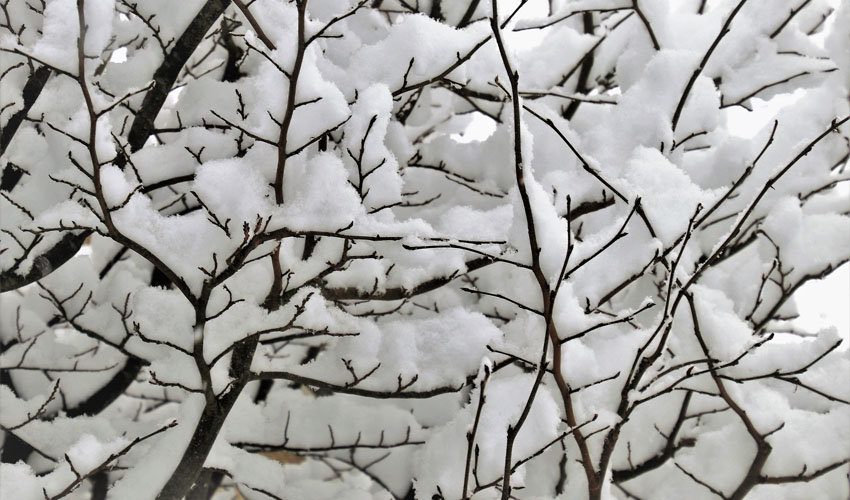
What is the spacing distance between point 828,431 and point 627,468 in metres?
0.59

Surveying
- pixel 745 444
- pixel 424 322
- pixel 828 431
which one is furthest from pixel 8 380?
pixel 828 431

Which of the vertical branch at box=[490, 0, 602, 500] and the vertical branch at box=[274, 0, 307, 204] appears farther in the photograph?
the vertical branch at box=[274, 0, 307, 204]

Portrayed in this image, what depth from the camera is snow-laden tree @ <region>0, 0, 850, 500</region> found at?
1287 millimetres

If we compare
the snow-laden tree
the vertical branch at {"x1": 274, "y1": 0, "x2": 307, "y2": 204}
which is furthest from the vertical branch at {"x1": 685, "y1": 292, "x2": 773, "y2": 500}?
the vertical branch at {"x1": 274, "y1": 0, "x2": 307, "y2": 204}

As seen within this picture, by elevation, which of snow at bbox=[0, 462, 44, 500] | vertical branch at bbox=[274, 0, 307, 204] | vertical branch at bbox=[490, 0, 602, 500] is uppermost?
vertical branch at bbox=[274, 0, 307, 204]

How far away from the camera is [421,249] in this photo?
5.09 feet

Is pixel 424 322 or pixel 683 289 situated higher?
pixel 424 322

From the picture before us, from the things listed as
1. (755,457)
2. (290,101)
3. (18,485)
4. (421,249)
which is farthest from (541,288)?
(18,485)

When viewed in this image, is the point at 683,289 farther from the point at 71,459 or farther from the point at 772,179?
the point at 71,459

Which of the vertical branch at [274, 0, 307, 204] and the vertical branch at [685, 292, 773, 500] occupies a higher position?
the vertical branch at [274, 0, 307, 204]

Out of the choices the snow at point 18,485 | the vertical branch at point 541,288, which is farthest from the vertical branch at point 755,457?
the snow at point 18,485

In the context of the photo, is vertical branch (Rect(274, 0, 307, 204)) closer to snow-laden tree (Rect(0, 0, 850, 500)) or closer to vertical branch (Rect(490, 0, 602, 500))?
snow-laden tree (Rect(0, 0, 850, 500))

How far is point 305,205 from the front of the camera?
1.31m

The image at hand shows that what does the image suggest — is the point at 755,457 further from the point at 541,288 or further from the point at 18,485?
the point at 18,485
